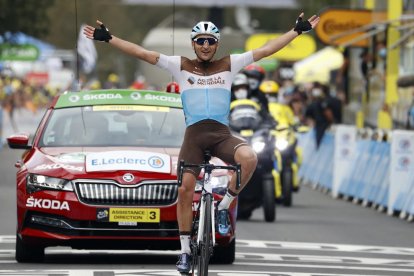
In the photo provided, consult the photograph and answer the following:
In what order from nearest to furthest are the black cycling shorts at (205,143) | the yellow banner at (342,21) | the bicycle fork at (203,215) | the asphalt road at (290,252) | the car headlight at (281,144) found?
1. the bicycle fork at (203,215)
2. the black cycling shorts at (205,143)
3. the asphalt road at (290,252)
4. the car headlight at (281,144)
5. the yellow banner at (342,21)

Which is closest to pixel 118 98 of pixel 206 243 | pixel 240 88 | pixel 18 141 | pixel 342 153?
pixel 18 141

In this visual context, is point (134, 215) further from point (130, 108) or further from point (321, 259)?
point (321, 259)

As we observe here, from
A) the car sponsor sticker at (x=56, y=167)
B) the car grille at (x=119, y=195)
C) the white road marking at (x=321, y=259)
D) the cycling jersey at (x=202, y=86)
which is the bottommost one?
the white road marking at (x=321, y=259)

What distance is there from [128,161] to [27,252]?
46.8 inches

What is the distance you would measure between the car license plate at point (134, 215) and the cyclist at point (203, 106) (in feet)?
5.54

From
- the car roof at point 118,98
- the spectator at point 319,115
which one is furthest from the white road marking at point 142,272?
the spectator at point 319,115

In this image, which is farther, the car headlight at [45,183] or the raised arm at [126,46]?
the car headlight at [45,183]

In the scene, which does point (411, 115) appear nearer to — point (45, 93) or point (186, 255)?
point (186, 255)

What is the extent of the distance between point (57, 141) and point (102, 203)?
1.34 m

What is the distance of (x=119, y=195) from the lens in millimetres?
Answer: 14023

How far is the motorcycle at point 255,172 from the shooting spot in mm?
20828

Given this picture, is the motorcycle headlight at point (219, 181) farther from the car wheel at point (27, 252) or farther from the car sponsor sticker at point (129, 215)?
the car wheel at point (27, 252)

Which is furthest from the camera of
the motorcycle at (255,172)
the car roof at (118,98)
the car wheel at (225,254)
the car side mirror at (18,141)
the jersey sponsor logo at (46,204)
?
the motorcycle at (255,172)

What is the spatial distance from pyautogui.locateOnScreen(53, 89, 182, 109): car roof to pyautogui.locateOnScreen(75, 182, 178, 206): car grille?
1734 millimetres
